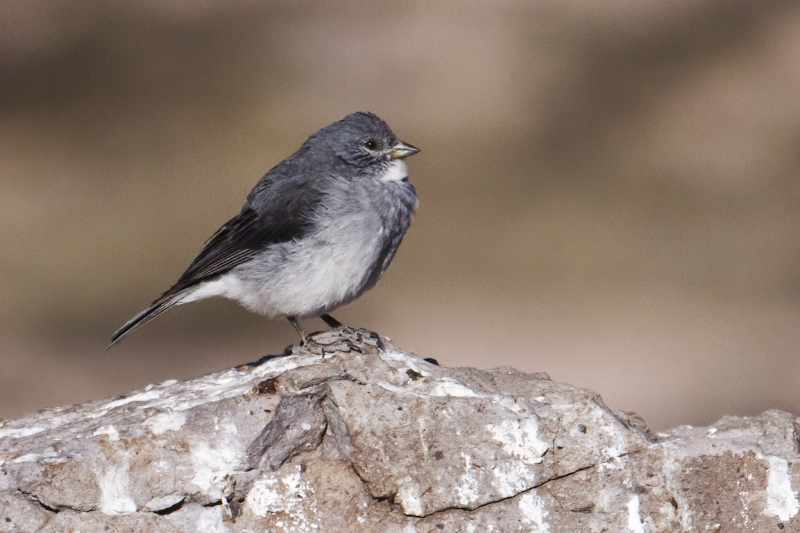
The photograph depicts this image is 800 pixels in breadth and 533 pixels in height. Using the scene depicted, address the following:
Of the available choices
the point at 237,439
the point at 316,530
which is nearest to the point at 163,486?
the point at 237,439

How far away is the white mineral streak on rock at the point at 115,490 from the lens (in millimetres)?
3730

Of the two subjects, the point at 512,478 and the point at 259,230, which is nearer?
the point at 512,478

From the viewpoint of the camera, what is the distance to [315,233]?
17.9ft

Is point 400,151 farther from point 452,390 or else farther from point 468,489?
point 468,489

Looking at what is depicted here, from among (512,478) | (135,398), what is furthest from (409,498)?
(135,398)

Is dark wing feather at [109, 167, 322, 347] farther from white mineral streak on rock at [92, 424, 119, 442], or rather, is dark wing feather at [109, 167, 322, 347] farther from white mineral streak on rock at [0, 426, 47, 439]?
white mineral streak on rock at [92, 424, 119, 442]

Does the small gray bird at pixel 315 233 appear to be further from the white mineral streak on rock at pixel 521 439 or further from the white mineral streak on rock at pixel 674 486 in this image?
the white mineral streak on rock at pixel 674 486

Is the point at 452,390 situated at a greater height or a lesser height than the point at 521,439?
greater

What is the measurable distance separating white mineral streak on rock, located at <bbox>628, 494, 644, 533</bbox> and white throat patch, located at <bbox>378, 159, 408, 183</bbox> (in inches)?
104

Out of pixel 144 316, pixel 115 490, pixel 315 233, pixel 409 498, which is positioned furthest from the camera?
pixel 144 316

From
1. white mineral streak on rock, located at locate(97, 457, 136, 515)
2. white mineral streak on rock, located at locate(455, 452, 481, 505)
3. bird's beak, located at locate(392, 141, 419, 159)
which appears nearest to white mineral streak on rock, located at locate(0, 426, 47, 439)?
white mineral streak on rock, located at locate(97, 457, 136, 515)

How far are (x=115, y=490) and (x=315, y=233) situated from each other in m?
2.13

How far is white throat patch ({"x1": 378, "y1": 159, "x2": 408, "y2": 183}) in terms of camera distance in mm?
5824

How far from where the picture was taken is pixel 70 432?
13.2ft
